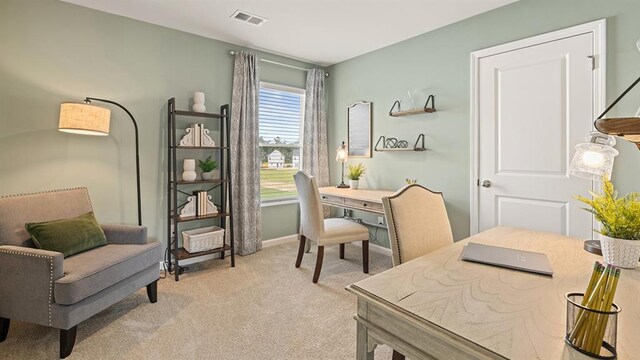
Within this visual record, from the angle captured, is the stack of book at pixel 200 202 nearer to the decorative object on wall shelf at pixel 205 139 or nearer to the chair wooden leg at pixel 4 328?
the decorative object on wall shelf at pixel 205 139

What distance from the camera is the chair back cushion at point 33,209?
6.86 ft

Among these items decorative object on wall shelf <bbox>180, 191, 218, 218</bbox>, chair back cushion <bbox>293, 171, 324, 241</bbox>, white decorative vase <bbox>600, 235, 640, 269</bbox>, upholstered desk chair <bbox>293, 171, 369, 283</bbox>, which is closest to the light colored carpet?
upholstered desk chair <bbox>293, 171, 369, 283</bbox>

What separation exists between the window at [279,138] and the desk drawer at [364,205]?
1142 mm

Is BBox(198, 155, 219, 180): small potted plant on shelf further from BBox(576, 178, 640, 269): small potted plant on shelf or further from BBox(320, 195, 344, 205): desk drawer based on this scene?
BBox(576, 178, 640, 269): small potted plant on shelf

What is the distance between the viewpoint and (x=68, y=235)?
213 cm

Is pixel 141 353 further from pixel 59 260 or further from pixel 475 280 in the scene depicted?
pixel 475 280

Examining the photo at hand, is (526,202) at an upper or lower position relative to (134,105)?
lower

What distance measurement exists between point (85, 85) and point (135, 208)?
46.8 inches

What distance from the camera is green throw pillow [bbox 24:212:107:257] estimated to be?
2055mm

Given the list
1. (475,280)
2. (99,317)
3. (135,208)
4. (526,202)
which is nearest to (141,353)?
(99,317)

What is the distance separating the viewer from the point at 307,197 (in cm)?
295

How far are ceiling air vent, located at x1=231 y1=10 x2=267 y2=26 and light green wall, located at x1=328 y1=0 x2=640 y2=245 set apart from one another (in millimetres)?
1477

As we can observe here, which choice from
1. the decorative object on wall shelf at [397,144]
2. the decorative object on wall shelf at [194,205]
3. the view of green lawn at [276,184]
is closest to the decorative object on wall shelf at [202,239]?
the decorative object on wall shelf at [194,205]

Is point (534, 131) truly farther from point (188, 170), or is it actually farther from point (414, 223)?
point (188, 170)
